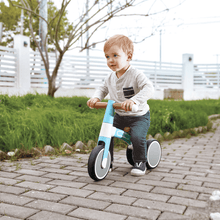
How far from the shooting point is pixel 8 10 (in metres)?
21.9

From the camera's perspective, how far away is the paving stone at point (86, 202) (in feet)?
6.33

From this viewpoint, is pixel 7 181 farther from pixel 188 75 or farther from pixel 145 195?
pixel 188 75

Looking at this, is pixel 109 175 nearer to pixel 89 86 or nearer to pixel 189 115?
pixel 189 115

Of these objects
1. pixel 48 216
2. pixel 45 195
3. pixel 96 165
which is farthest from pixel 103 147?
pixel 48 216

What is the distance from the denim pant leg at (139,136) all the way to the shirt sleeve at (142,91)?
284 mm

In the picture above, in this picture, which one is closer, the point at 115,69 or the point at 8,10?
the point at 115,69

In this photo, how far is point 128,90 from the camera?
266cm

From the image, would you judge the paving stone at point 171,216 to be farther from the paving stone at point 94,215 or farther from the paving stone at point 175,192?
the paving stone at point 175,192

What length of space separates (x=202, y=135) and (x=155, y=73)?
1071 cm

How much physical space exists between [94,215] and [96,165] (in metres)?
0.68

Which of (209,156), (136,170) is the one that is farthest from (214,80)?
(136,170)

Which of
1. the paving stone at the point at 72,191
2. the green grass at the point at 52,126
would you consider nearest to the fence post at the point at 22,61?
the green grass at the point at 52,126

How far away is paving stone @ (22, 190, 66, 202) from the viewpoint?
2064 millimetres

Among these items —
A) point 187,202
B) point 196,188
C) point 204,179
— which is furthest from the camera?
point 204,179
